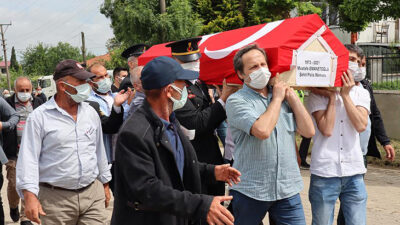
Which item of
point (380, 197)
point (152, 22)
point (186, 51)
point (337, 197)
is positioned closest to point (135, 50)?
point (186, 51)

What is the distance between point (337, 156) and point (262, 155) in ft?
2.69

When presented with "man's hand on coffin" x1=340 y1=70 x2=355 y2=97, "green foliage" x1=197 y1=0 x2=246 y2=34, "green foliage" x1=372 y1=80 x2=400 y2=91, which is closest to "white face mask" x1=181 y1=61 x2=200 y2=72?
"man's hand on coffin" x1=340 y1=70 x2=355 y2=97

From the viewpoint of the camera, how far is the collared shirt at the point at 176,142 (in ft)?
8.09

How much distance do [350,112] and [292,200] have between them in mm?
915

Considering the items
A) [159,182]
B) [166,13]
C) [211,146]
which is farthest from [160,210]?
[166,13]

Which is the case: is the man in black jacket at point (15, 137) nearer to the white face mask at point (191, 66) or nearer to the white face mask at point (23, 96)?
the white face mask at point (23, 96)

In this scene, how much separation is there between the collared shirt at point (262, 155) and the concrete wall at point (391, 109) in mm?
9357

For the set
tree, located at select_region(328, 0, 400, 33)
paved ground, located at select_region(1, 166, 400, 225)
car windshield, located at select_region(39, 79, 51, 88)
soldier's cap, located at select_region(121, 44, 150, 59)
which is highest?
tree, located at select_region(328, 0, 400, 33)

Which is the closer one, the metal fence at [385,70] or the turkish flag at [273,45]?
the turkish flag at [273,45]

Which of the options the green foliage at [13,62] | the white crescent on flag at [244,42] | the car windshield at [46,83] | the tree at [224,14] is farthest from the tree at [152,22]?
the green foliage at [13,62]

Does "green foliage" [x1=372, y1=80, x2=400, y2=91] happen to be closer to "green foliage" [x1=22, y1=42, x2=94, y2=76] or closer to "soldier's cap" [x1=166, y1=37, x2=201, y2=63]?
"soldier's cap" [x1=166, y1=37, x2=201, y2=63]

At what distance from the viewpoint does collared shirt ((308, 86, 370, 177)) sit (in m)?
3.66

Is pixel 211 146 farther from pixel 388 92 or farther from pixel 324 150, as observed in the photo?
pixel 388 92

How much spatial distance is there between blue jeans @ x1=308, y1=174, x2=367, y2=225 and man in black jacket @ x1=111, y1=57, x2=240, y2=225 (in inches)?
59.6
